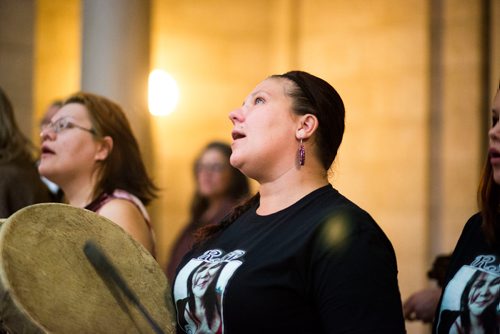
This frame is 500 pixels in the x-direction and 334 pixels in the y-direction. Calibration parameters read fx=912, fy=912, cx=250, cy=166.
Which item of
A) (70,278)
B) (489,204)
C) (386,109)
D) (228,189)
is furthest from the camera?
(386,109)

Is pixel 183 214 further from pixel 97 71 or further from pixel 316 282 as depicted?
pixel 316 282

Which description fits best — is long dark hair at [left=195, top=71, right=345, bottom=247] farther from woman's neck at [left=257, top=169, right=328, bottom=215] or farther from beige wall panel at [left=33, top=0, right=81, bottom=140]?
beige wall panel at [left=33, top=0, right=81, bottom=140]

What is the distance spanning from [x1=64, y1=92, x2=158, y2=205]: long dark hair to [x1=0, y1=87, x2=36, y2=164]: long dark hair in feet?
1.53

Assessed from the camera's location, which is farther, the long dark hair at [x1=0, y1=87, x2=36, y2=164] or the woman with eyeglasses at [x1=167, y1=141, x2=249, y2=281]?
the woman with eyeglasses at [x1=167, y1=141, x2=249, y2=281]

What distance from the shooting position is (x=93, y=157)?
14.0 ft

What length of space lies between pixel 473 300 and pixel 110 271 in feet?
3.71

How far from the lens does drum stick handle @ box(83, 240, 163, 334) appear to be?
2777 mm

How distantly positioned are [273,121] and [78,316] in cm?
92

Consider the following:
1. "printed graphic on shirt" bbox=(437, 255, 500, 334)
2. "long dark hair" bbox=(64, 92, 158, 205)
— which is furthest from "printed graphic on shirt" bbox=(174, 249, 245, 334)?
"long dark hair" bbox=(64, 92, 158, 205)

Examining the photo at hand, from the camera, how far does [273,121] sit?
10.2 ft

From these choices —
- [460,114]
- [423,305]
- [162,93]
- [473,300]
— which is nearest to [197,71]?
[162,93]

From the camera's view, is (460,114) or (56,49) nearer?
(460,114)

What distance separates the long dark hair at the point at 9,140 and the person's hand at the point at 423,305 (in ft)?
6.94

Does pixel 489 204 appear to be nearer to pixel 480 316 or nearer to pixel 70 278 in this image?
pixel 480 316
